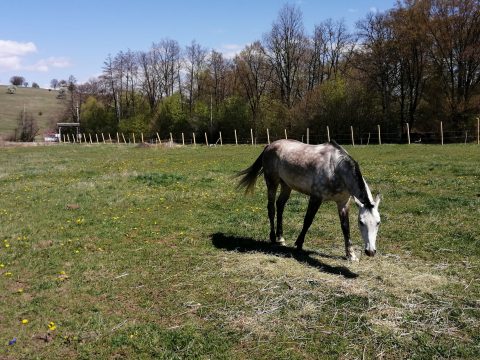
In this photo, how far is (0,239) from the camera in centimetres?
1029

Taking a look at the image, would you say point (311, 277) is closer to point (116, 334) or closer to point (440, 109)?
point (116, 334)

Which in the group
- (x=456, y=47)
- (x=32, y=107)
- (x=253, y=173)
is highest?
(x=32, y=107)

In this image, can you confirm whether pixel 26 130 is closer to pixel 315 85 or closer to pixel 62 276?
pixel 315 85

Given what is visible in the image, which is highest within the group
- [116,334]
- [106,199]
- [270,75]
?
[270,75]

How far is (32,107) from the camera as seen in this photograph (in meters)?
122

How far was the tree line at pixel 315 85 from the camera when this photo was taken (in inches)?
1624

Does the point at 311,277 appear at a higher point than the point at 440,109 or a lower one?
lower

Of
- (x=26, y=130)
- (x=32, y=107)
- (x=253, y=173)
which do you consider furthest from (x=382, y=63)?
(x=32, y=107)

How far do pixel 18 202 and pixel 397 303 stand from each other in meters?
12.9

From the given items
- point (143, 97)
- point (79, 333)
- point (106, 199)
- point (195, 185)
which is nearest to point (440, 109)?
point (195, 185)

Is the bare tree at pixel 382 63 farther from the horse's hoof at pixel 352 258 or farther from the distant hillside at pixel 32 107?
the distant hillside at pixel 32 107

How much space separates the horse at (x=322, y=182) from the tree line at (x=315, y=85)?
35576mm

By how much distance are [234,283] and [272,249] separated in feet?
6.43

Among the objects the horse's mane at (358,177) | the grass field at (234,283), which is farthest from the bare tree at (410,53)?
the horse's mane at (358,177)
